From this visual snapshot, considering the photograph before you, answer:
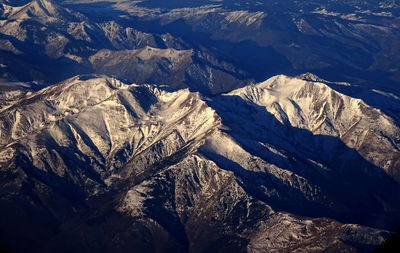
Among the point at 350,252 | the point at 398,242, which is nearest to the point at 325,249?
the point at 350,252

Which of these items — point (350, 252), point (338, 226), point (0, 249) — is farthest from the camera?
point (338, 226)

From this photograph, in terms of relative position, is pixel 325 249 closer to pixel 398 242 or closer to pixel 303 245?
pixel 303 245

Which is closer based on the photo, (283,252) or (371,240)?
(371,240)

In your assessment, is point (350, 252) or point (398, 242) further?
point (350, 252)

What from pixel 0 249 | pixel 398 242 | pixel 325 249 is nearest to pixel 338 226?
pixel 325 249

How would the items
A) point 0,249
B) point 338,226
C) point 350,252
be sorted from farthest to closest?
point 338,226 → point 350,252 → point 0,249

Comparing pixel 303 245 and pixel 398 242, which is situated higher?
pixel 398 242

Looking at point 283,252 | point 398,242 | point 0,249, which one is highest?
point 0,249

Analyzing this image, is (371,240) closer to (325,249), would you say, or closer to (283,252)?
(325,249)

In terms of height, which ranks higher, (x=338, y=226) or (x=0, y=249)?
(x=0, y=249)
